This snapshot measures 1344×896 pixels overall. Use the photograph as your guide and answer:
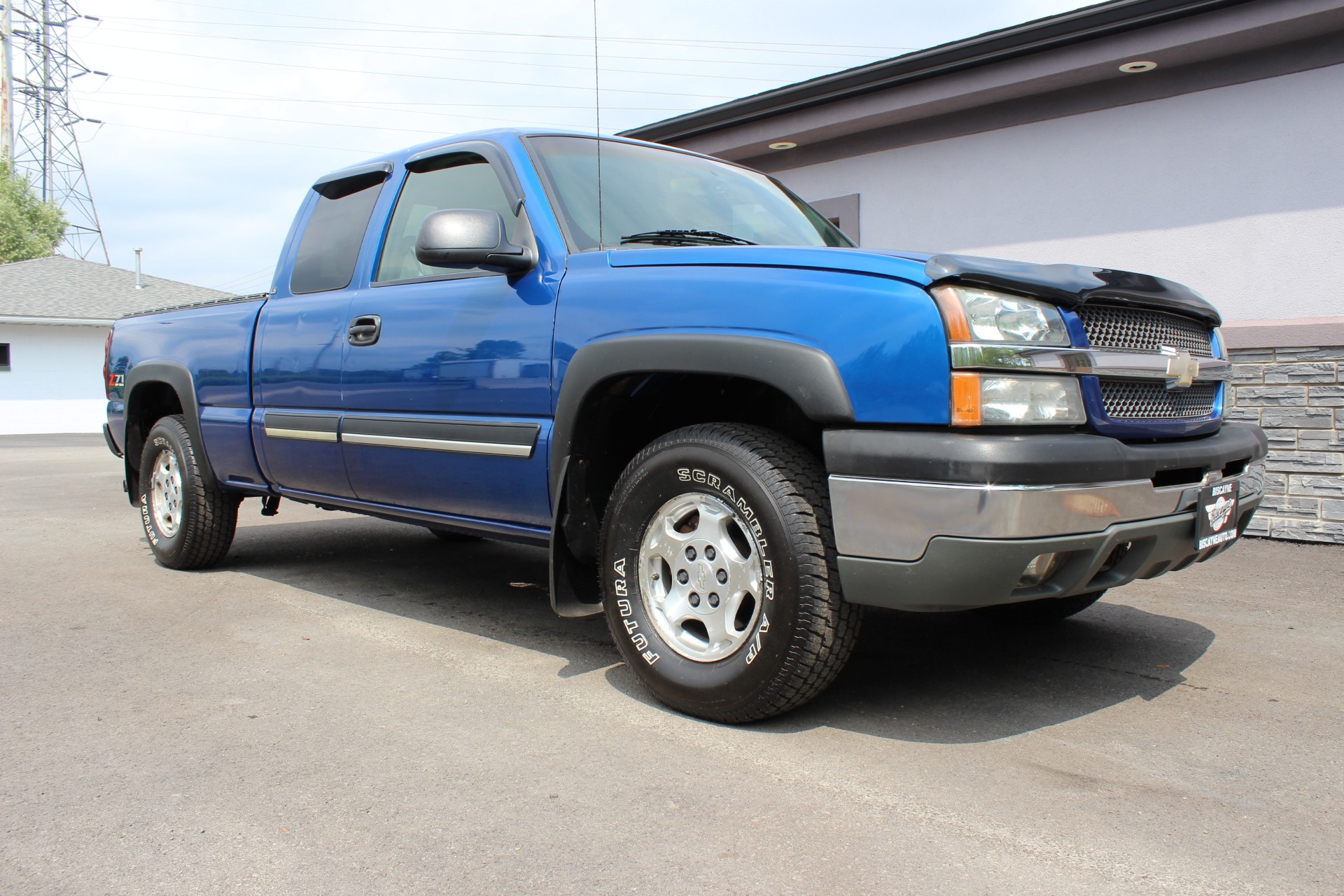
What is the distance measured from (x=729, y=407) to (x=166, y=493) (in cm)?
380

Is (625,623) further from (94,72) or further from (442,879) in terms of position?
(94,72)

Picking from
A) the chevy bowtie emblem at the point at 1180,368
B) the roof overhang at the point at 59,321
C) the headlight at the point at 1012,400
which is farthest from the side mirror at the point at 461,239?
the roof overhang at the point at 59,321

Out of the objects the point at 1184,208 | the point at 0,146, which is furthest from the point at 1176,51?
the point at 0,146

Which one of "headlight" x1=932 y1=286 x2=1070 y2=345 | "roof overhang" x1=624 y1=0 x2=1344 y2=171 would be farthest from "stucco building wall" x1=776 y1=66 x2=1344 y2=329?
"headlight" x1=932 y1=286 x2=1070 y2=345

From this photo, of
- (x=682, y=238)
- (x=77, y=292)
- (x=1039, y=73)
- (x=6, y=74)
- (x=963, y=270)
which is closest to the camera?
(x=963, y=270)

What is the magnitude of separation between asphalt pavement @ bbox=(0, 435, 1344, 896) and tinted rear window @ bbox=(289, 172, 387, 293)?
4.97 feet

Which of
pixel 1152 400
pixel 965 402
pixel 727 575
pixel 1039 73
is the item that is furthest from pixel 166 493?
pixel 1039 73

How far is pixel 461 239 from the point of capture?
3572 millimetres

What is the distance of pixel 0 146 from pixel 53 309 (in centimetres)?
2022

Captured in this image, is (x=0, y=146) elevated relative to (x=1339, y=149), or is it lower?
elevated

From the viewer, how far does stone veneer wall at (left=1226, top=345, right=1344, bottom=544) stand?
21.2ft

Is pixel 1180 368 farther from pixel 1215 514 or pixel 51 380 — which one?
pixel 51 380

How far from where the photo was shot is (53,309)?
29.6 meters

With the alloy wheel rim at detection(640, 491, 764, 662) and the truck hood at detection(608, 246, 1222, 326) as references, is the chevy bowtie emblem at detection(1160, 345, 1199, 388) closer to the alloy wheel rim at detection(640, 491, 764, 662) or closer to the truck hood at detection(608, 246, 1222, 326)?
the truck hood at detection(608, 246, 1222, 326)
